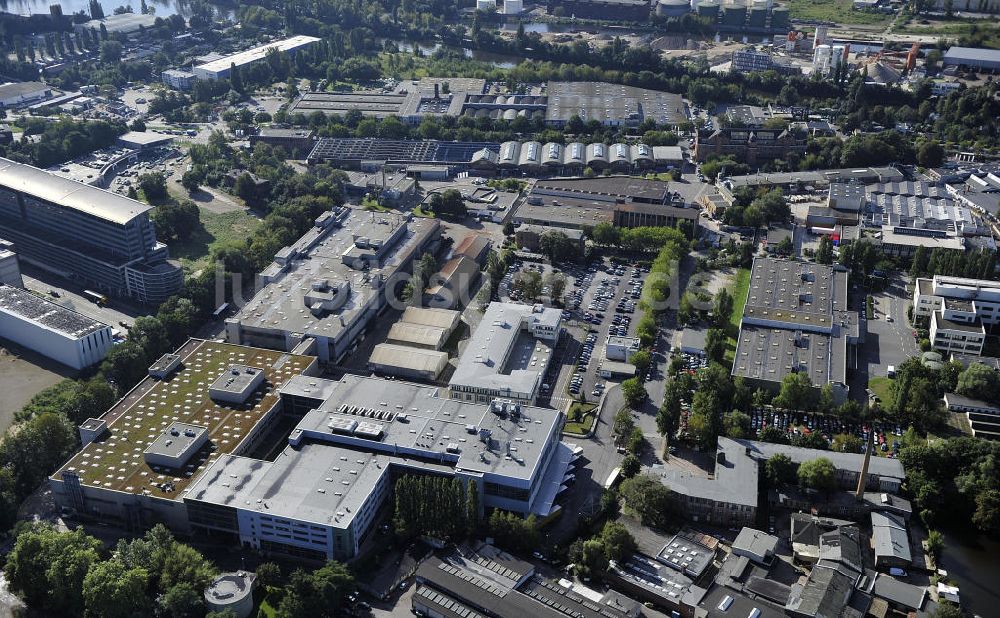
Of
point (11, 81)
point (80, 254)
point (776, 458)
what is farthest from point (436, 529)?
point (11, 81)

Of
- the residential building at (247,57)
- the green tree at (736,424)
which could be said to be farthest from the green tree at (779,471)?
the residential building at (247,57)

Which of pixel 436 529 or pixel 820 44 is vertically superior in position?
pixel 820 44

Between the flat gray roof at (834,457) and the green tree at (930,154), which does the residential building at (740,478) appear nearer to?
the flat gray roof at (834,457)

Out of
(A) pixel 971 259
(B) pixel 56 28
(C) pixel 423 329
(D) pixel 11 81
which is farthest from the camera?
(B) pixel 56 28

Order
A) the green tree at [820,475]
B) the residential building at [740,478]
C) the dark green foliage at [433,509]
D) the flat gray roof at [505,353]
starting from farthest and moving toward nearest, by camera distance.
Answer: the flat gray roof at [505,353], the green tree at [820,475], the residential building at [740,478], the dark green foliage at [433,509]

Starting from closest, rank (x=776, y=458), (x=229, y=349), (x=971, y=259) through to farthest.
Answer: (x=776, y=458) → (x=229, y=349) → (x=971, y=259)

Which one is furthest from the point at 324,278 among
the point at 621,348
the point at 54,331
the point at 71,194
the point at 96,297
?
the point at 71,194

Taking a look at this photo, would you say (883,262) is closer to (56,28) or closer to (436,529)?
(436,529)
